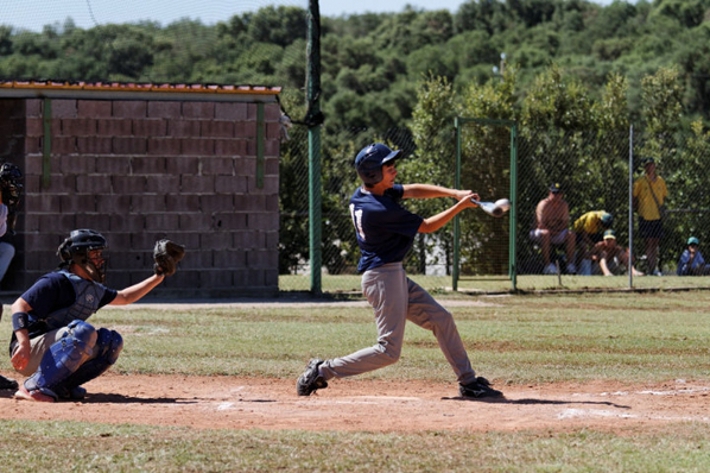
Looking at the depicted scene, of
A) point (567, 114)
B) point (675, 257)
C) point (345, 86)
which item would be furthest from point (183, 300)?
point (345, 86)

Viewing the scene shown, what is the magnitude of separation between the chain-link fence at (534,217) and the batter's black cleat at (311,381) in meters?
11.2

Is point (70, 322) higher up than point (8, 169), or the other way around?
point (8, 169)

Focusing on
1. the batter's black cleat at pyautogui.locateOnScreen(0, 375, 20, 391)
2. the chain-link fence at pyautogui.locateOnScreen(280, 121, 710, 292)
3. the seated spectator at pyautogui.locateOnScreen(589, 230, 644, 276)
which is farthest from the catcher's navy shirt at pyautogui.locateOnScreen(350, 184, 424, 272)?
the seated spectator at pyautogui.locateOnScreen(589, 230, 644, 276)

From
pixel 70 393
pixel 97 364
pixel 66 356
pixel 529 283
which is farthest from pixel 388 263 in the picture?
pixel 529 283

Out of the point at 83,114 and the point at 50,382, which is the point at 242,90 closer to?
the point at 83,114

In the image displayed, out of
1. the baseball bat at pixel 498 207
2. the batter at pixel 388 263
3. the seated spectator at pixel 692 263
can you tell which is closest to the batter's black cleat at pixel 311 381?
the batter at pixel 388 263

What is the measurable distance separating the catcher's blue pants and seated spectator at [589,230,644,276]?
43.2ft

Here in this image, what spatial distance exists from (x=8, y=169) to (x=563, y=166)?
46.6ft

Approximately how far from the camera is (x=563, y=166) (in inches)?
845

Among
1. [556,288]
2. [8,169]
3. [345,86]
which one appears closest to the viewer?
[8,169]

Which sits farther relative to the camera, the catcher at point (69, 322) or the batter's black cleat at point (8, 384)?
the batter's black cleat at point (8, 384)

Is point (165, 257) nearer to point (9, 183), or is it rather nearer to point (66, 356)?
point (66, 356)

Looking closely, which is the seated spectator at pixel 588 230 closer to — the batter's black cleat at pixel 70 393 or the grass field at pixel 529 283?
the grass field at pixel 529 283

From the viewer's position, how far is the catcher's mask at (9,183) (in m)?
8.77
